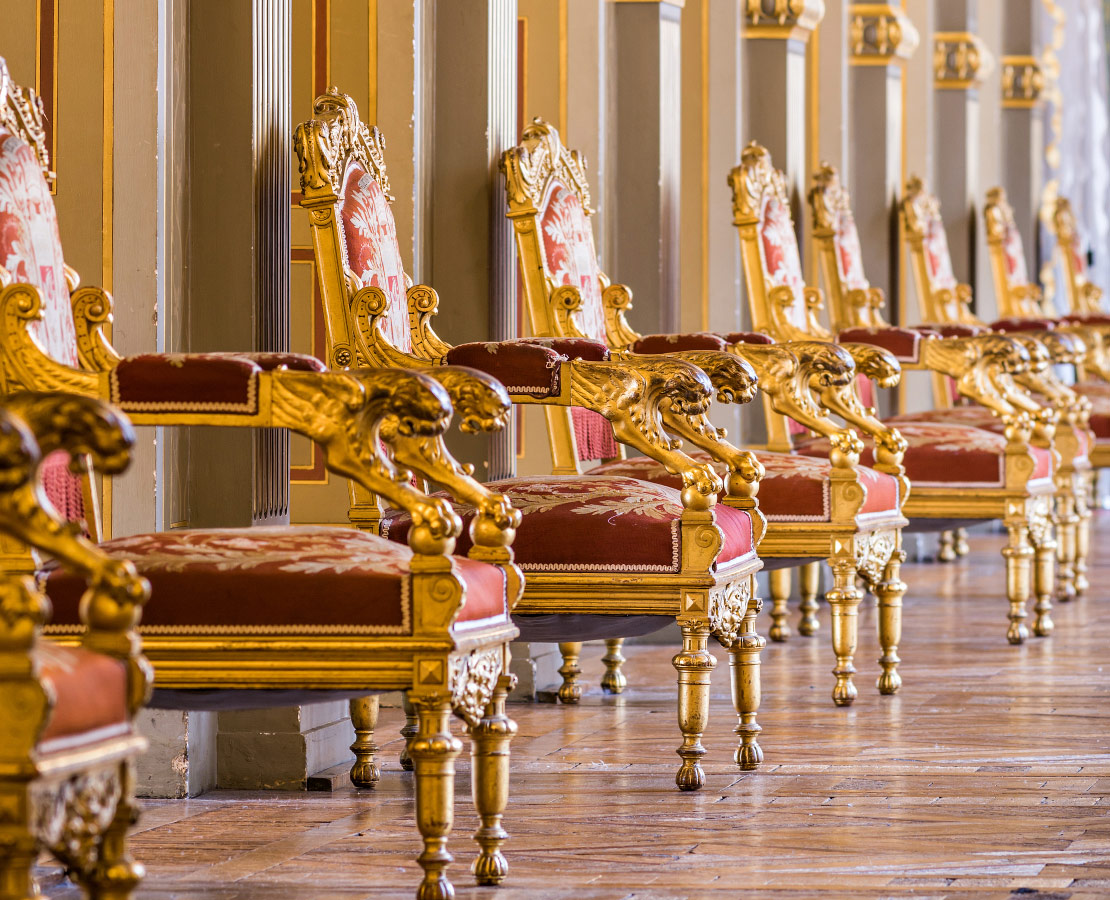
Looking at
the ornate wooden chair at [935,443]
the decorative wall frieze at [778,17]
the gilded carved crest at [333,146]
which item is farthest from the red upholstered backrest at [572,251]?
the decorative wall frieze at [778,17]

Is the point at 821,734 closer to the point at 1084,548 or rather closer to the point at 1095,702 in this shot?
the point at 1095,702

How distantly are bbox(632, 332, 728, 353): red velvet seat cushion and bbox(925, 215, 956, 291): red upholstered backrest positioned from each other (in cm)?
357

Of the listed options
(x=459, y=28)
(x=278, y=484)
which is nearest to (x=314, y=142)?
(x=278, y=484)

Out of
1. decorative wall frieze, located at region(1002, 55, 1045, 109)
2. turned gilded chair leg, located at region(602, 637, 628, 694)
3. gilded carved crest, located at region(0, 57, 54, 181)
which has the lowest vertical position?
turned gilded chair leg, located at region(602, 637, 628, 694)

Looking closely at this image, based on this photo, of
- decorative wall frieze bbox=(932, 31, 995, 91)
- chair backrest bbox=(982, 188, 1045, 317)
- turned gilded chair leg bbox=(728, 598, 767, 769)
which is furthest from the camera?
decorative wall frieze bbox=(932, 31, 995, 91)

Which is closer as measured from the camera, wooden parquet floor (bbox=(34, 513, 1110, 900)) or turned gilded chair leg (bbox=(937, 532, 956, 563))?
wooden parquet floor (bbox=(34, 513, 1110, 900))

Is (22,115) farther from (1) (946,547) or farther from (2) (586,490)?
(1) (946,547)

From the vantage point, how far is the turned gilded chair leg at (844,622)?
407 cm

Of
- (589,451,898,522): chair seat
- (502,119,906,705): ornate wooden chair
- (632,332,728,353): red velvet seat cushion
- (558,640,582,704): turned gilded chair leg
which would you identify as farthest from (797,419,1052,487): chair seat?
(632,332,728,353): red velvet seat cushion

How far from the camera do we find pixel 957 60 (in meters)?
8.48

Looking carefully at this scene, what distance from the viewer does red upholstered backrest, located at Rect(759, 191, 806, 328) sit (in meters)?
5.24

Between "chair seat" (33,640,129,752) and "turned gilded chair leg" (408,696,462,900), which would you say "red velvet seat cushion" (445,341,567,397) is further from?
"chair seat" (33,640,129,752)

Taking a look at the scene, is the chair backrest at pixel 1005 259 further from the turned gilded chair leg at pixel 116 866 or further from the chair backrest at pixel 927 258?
the turned gilded chair leg at pixel 116 866

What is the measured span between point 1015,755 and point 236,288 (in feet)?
5.49
